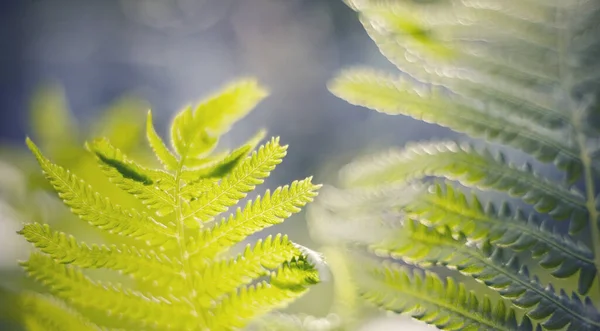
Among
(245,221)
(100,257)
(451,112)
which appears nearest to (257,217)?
(245,221)

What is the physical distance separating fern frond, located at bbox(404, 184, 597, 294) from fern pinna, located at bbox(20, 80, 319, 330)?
0.12m

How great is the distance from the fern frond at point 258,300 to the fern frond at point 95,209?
2.7 inches

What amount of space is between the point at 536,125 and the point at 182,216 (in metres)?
0.34

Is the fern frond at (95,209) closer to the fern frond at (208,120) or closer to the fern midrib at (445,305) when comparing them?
the fern frond at (208,120)

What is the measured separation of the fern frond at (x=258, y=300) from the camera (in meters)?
0.44

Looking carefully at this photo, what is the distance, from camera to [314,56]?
377 inches

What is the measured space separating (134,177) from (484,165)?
30cm

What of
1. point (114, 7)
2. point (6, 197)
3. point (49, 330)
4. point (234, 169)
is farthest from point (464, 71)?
point (114, 7)

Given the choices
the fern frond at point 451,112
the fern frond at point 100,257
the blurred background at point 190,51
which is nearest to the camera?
the fern frond at point 100,257

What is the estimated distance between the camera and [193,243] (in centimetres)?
45

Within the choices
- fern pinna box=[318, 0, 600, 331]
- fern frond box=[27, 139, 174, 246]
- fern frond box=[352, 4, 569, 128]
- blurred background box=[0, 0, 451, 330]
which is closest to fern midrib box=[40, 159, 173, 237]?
fern frond box=[27, 139, 174, 246]

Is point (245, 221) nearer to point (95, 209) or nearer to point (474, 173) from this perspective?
point (95, 209)

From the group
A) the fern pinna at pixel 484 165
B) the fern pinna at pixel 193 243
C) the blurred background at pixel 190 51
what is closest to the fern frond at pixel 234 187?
the fern pinna at pixel 193 243

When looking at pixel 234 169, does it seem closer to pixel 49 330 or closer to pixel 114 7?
pixel 49 330
